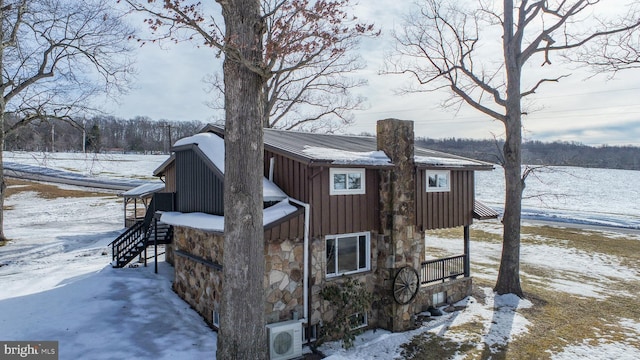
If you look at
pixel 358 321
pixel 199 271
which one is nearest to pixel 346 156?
pixel 358 321

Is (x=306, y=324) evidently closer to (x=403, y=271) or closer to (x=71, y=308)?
(x=403, y=271)

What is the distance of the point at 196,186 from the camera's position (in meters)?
10.8

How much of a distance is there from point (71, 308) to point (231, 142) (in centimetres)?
716

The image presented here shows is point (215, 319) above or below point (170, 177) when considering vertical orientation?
below

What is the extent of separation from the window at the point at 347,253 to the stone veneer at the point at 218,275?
37.0 inches

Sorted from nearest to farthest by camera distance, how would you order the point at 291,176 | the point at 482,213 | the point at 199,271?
the point at 291,176 → the point at 199,271 → the point at 482,213

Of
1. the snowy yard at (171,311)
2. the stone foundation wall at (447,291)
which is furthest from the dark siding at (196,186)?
the stone foundation wall at (447,291)

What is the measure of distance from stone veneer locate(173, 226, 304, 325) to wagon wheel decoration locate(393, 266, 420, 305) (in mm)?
2640

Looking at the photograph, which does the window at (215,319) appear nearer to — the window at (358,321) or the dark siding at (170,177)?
the window at (358,321)

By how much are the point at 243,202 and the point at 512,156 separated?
1009 centimetres

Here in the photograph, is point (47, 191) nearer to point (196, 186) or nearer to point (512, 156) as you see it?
point (196, 186)

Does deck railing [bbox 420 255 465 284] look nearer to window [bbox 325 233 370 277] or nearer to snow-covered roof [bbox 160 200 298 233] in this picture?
window [bbox 325 233 370 277]

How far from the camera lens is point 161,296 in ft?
36.7

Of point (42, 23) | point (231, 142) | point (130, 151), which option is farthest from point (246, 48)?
point (130, 151)
